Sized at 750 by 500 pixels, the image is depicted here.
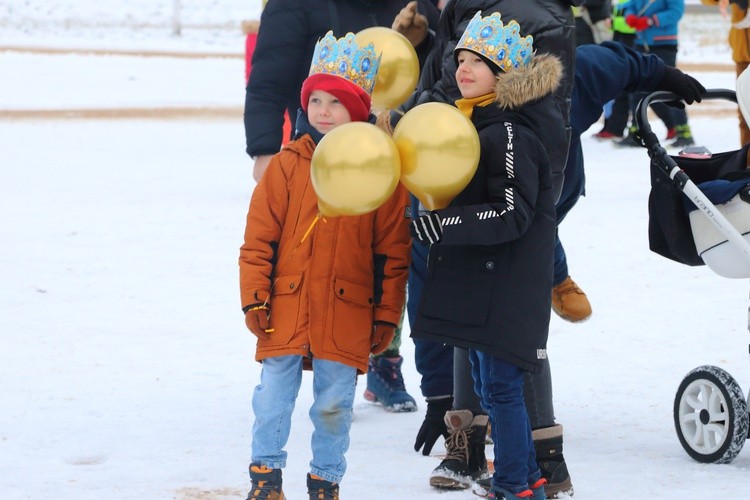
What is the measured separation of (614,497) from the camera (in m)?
4.02

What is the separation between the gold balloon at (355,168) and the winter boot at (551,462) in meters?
1.06

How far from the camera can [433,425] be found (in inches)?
175

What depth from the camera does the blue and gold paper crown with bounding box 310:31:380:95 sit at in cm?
372

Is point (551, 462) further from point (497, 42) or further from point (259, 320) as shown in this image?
point (497, 42)

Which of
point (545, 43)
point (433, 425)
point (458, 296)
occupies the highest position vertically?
point (545, 43)

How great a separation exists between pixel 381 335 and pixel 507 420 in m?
0.44

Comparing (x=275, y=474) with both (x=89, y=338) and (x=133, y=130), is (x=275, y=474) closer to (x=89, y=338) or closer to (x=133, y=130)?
(x=89, y=338)

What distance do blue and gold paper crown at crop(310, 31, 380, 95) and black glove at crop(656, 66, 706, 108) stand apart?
3.79ft

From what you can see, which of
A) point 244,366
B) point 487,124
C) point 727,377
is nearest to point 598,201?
point 244,366

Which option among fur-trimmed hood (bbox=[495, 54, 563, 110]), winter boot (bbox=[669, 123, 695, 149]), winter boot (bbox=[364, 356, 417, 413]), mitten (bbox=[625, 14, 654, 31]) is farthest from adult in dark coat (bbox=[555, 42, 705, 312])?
mitten (bbox=[625, 14, 654, 31])

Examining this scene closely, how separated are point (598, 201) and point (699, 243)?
512 cm

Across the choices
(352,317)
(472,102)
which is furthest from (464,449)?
(472,102)

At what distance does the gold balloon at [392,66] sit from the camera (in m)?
3.99

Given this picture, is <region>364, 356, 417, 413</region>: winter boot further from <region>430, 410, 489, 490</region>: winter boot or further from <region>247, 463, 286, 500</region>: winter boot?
<region>247, 463, 286, 500</region>: winter boot
